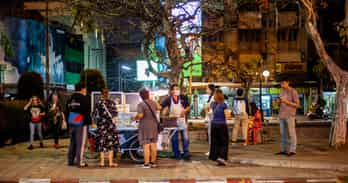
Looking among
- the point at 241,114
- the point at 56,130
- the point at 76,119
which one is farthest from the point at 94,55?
the point at 76,119

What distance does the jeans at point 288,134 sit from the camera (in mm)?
14055

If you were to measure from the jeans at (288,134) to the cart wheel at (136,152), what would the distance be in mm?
3865

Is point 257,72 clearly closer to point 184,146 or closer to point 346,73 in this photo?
point 346,73

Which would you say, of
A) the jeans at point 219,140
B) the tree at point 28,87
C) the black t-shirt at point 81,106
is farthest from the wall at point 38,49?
the jeans at point 219,140

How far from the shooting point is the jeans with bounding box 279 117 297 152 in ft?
46.1

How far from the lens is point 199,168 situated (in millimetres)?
12500

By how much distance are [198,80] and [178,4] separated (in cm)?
2676

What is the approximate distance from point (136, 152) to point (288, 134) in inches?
162

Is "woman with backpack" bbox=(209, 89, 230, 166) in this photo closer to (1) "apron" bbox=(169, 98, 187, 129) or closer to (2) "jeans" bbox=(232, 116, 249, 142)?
(1) "apron" bbox=(169, 98, 187, 129)

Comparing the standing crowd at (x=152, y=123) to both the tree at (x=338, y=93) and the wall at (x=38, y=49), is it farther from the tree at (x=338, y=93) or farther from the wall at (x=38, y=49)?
the wall at (x=38, y=49)

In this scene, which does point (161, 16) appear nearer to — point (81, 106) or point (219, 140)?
point (81, 106)

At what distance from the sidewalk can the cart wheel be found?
0.76 ft

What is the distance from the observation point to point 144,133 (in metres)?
12.3

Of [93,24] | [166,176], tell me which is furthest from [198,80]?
[166,176]
